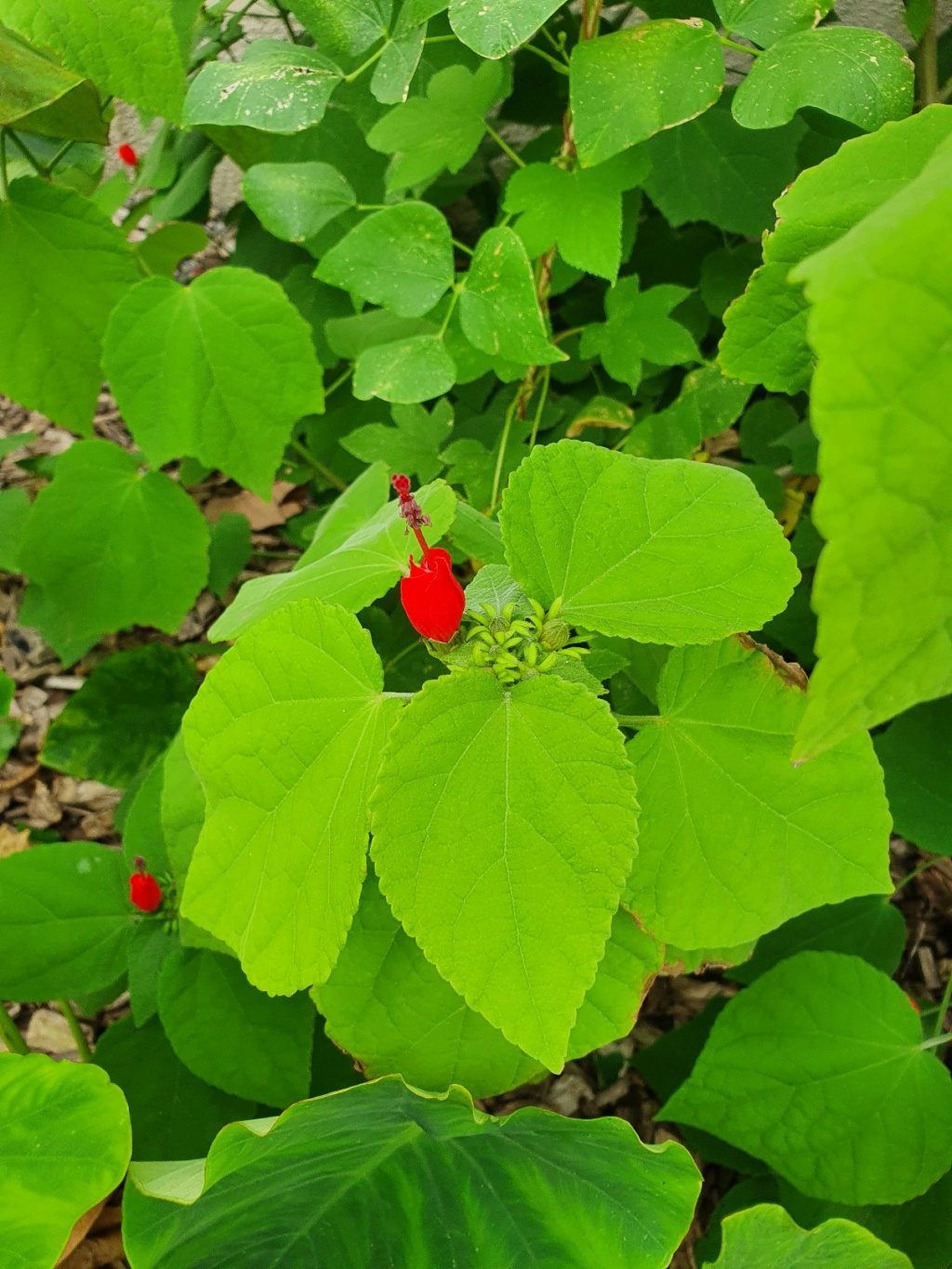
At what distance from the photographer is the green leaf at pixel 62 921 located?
0.87 metres

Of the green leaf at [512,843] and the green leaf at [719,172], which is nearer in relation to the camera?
the green leaf at [512,843]

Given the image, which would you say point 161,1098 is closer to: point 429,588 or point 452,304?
point 429,588

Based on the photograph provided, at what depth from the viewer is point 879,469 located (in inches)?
9.4

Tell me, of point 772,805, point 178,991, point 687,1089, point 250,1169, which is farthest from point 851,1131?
point 178,991

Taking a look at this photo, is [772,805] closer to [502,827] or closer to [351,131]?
[502,827]

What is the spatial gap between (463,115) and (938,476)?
2.81ft

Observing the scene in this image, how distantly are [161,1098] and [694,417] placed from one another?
0.92 meters

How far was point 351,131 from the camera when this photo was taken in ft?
4.09

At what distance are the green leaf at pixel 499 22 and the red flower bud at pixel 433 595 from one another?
39cm

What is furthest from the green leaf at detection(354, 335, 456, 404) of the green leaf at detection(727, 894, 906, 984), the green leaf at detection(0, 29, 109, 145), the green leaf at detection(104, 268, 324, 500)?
the green leaf at detection(727, 894, 906, 984)

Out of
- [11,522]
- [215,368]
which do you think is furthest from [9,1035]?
[11,522]

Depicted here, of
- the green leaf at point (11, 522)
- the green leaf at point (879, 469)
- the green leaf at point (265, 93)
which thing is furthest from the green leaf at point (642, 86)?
the green leaf at point (11, 522)

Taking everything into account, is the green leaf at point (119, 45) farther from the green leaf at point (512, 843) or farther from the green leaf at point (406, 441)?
the green leaf at point (512, 843)

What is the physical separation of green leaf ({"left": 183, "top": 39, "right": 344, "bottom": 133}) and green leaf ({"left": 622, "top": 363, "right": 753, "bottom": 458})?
48 centimetres
